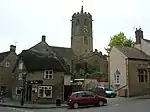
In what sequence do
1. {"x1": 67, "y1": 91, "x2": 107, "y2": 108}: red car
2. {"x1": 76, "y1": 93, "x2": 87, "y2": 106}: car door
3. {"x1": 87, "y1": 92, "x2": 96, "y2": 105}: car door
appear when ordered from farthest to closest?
{"x1": 87, "y1": 92, "x2": 96, "y2": 105}: car door → {"x1": 76, "y1": 93, "x2": 87, "y2": 106}: car door → {"x1": 67, "y1": 91, "x2": 107, "y2": 108}: red car

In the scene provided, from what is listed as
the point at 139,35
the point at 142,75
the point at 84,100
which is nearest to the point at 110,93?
the point at 142,75

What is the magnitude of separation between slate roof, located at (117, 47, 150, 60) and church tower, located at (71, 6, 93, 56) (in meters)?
40.8

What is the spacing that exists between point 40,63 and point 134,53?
15325 millimetres

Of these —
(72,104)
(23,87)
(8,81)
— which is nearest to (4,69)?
(8,81)

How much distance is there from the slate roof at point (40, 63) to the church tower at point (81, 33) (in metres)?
43.2

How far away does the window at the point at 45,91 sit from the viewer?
43.4 m

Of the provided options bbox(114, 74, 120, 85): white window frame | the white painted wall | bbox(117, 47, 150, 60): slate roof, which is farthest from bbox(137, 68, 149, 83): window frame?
the white painted wall

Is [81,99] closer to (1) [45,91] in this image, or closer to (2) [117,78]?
(1) [45,91]

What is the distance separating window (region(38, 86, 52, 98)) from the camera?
4344 cm

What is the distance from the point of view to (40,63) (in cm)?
4494

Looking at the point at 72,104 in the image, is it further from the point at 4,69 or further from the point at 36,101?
the point at 4,69

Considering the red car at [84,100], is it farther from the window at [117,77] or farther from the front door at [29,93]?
the window at [117,77]

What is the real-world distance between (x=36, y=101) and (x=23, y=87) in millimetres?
3401

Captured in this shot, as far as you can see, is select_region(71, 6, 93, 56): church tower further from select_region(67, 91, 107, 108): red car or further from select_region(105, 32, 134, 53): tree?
select_region(67, 91, 107, 108): red car
